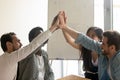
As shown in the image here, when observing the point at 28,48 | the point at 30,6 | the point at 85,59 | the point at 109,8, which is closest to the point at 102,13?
the point at 109,8

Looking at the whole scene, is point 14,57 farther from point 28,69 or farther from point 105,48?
point 105,48

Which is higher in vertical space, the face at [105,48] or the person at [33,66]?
the face at [105,48]

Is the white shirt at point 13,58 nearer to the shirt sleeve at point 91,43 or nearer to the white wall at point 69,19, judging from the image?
the shirt sleeve at point 91,43

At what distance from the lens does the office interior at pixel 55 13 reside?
3.32 m

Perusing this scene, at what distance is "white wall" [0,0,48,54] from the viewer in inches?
125

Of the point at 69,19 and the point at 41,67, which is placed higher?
the point at 69,19

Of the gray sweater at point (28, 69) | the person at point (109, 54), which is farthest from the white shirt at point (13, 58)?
the person at point (109, 54)

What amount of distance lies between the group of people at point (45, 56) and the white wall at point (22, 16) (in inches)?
27.5

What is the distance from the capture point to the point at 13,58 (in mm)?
2105

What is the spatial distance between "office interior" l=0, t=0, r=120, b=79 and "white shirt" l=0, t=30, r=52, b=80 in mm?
1086

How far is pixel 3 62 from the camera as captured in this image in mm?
2137

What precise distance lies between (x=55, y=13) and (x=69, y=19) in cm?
25

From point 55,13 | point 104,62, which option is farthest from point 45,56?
point 55,13

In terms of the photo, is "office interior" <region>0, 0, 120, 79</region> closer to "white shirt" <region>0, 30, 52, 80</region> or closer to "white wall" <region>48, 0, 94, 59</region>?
"white wall" <region>48, 0, 94, 59</region>
